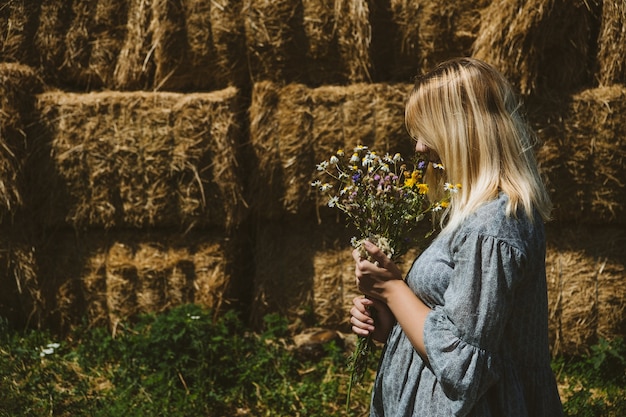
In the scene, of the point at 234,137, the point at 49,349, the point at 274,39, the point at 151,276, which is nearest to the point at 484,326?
the point at 234,137

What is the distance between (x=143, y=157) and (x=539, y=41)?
8.28ft

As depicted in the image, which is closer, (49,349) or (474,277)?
(474,277)

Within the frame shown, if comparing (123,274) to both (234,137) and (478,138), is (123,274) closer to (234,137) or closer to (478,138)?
(234,137)

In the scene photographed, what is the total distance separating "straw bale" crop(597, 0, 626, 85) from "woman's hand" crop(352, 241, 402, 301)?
9.13 ft

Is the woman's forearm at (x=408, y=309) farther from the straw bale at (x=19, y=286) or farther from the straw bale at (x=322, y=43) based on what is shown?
the straw bale at (x=19, y=286)

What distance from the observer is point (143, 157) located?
13.7 feet

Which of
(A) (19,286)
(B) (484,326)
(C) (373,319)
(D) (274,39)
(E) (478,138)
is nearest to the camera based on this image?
(B) (484,326)

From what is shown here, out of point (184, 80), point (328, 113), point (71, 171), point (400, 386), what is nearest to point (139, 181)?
point (71, 171)

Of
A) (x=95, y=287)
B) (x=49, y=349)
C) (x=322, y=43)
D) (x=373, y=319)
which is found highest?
(x=322, y=43)

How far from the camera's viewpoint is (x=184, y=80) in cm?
432

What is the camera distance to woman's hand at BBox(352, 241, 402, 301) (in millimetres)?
1927

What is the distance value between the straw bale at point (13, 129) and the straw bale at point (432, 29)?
7.82 feet

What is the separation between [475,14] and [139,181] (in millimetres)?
2345

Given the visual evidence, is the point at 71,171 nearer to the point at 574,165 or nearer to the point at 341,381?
the point at 341,381
